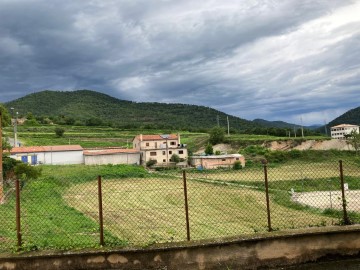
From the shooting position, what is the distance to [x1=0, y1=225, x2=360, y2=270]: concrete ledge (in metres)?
6.17

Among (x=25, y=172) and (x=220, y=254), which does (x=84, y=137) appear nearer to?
(x=25, y=172)

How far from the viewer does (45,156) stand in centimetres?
5753

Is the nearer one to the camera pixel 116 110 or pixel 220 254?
pixel 220 254

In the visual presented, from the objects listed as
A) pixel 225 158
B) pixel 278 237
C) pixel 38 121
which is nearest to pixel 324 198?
pixel 278 237

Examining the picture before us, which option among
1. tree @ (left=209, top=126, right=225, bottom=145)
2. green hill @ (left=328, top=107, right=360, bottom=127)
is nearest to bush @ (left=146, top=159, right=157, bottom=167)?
tree @ (left=209, top=126, right=225, bottom=145)

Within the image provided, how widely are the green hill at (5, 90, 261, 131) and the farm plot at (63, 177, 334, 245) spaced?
101 m

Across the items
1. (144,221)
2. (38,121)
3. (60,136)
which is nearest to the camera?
(144,221)

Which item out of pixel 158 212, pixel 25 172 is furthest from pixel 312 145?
pixel 158 212

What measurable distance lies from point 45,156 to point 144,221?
43.0m

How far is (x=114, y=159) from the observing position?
→ 61.3 meters

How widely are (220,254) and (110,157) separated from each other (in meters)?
56.0

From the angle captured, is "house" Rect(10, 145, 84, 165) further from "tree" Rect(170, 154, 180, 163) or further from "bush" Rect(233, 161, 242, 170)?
"bush" Rect(233, 161, 242, 170)

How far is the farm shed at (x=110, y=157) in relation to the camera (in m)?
60.1

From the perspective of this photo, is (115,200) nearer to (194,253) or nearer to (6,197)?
(6,197)
